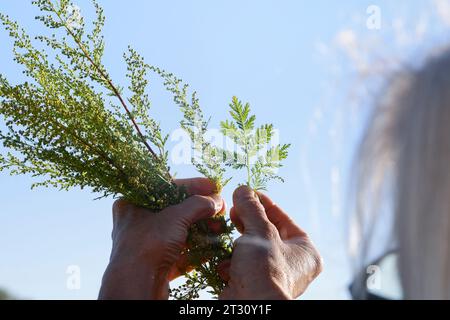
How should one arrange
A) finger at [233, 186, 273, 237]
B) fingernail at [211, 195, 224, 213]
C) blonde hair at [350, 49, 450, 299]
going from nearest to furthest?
1. blonde hair at [350, 49, 450, 299]
2. finger at [233, 186, 273, 237]
3. fingernail at [211, 195, 224, 213]

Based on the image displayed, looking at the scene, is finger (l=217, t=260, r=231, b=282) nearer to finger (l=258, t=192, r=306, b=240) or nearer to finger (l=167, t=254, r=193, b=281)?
finger (l=167, t=254, r=193, b=281)

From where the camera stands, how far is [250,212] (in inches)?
45.9

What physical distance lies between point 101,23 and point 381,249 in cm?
92

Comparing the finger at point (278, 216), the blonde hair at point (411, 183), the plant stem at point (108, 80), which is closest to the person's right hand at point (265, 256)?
the finger at point (278, 216)

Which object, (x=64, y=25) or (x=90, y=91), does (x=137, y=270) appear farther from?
(x=64, y=25)

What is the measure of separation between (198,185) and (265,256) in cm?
29

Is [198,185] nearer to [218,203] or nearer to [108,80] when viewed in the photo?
[218,203]

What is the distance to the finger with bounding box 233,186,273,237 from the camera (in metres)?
1.13

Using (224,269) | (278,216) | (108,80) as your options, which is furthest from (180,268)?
(108,80)

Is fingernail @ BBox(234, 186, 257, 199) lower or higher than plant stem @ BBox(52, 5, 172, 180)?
lower

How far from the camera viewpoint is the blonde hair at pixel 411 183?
0.45 m

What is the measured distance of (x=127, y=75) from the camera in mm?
1235

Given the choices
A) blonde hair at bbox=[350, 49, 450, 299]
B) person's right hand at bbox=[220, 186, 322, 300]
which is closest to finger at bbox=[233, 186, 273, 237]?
person's right hand at bbox=[220, 186, 322, 300]
